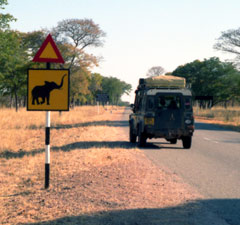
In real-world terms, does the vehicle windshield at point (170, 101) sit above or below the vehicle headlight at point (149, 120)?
above

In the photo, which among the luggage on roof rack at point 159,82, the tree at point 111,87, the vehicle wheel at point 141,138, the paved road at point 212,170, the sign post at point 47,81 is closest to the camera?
the paved road at point 212,170

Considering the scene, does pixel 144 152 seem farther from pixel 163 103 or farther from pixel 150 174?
pixel 150 174

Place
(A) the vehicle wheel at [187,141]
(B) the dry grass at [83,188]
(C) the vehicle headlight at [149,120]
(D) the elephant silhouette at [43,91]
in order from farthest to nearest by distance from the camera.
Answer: (A) the vehicle wheel at [187,141] < (C) the vehicle headlight at [149,120] < (D) the elephant silhouette at [43,91] < (B) the dry grass at [83,188]

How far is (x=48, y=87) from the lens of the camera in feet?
22.6

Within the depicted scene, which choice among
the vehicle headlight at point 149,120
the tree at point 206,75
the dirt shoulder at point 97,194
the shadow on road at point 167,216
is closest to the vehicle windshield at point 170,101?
the vehicle headlight at point 149,120

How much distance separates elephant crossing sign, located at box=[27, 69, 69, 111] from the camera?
6.95m

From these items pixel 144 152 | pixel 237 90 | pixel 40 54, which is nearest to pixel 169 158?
pixel 144 152

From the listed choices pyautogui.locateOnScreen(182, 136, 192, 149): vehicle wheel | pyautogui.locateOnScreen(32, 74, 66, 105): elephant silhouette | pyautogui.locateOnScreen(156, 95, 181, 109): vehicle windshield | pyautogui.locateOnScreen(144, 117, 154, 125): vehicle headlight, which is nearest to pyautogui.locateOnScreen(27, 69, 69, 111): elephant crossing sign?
pyautogui.locateOnScreen(32, 74, 66, 105): elephant silhouette

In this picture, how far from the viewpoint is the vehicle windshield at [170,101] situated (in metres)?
13.6

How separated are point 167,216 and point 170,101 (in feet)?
28.3

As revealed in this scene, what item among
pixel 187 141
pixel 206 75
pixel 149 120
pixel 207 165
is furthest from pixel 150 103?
pixel 206 75

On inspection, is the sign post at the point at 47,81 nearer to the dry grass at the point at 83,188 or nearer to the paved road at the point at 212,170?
the dry grass at the point at 83,188

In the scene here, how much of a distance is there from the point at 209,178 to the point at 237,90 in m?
28.1

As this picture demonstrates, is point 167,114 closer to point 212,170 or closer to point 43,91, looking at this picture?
point 212,170
